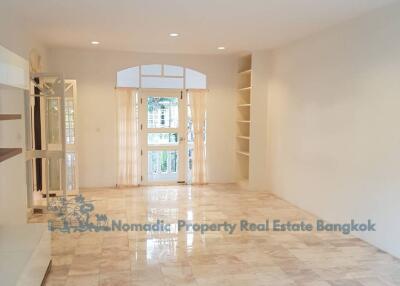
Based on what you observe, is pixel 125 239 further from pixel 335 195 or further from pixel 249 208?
pixel 335 195

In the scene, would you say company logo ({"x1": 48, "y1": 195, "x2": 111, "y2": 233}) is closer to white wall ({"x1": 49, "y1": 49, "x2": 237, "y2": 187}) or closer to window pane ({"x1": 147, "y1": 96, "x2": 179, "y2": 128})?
white wall ({"x1": 49, "y1": 49, "x2": 237, "y2": 187})

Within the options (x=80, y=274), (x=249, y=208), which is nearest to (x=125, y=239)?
(x=80, y=274)

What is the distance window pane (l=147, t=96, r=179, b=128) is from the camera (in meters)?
7.70

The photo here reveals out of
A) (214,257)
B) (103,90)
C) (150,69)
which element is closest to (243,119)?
(150,69)

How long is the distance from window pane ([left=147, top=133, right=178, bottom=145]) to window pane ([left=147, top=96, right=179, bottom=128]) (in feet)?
0.61

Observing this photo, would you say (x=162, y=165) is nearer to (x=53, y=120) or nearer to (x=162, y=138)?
(x=162, y=138)

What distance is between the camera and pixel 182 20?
4.71 meters

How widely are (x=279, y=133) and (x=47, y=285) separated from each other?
15.2 feet

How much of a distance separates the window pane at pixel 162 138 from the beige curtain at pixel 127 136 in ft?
0.98

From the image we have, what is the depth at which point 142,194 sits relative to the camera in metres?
6.96

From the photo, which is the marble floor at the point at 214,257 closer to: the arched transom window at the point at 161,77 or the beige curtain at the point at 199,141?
the beige curtain at the point at 199,141

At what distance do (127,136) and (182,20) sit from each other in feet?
11.1

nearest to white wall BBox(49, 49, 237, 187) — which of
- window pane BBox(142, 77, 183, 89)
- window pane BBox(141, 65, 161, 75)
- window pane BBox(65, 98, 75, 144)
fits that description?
window pane BBox(141, 65, 161, 75)

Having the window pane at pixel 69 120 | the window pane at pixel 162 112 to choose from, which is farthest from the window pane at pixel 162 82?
the window pane at pixel 69 120
